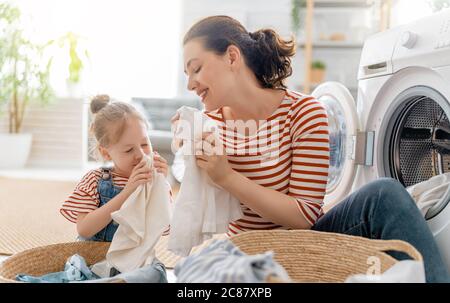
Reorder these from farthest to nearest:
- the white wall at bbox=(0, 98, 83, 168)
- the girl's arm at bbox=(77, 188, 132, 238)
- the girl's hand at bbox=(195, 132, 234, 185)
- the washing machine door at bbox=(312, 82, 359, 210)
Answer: the white wall at bbox=(0, 98, 83, 168)
the washing machine door at bbox=(312, 82, 359, 210)
the girl's arm at bbox=(77, 188, 132, 238)
the girl's hand at bbox=(195, 132, 234, 185)

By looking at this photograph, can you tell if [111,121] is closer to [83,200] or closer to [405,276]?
[83,200]

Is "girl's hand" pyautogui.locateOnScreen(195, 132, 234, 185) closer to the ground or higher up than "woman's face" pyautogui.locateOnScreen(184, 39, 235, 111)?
closer to the ground

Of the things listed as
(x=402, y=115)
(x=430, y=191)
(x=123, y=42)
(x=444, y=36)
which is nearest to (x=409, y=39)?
(x=444, y=36)

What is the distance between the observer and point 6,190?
294 cm

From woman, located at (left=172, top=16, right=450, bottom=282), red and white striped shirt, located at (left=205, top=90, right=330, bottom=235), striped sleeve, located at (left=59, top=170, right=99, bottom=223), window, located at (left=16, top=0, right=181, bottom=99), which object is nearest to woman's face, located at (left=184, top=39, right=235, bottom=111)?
woman, located at (left=172, top=16, right=450, bottom=282)

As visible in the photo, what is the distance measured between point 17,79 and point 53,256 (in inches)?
121

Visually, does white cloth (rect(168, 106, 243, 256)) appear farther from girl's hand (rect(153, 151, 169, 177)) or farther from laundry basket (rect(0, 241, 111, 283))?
laundry basket (rect(0, 241, 111, 283))

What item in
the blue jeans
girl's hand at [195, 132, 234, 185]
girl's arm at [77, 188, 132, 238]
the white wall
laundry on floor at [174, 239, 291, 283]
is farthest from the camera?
the white wall

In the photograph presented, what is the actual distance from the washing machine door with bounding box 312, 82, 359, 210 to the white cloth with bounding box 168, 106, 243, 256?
0.57 metres

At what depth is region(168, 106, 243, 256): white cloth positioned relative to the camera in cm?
109

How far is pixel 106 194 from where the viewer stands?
48.1 inches

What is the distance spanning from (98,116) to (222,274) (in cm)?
66

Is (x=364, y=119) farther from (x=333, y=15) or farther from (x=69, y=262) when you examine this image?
(x=333, y=15)

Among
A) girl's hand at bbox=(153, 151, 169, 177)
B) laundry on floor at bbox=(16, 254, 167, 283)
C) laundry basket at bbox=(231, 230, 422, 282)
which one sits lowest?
laundry on floor at bbox=(16, 254, 167, 283)
